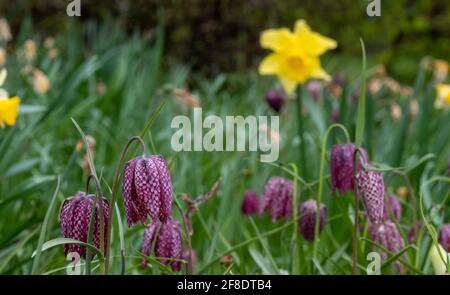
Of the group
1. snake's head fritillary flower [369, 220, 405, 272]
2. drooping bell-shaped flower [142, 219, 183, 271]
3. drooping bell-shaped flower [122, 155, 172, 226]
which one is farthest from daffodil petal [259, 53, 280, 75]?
drooping bell-shaped flower [122, 155, 172, 226]

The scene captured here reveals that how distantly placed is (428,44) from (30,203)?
5.19 m

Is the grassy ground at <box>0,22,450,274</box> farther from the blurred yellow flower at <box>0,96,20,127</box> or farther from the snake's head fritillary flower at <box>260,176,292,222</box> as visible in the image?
the blurred yellow flower at <box>0,96,20,127</box>

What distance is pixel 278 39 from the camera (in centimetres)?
213

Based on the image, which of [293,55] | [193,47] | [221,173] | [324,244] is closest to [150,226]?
[324,244]

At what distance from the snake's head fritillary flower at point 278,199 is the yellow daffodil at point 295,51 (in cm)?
64

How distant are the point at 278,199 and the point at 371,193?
1.12ft

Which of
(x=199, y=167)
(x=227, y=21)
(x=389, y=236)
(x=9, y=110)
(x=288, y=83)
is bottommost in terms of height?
(x=389, y=236)

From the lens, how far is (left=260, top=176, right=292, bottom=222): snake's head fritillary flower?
138cm

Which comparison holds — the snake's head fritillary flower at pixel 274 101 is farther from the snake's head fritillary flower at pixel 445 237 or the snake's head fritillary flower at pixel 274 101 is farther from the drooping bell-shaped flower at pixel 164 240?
the drooping bell-shaped flower at pixel 164 240

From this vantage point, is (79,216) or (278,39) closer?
(79,216)

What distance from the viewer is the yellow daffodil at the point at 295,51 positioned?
2.08 metres

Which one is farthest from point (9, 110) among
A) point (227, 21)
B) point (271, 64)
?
point (227, 21)

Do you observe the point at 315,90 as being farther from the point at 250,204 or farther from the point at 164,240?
the point at 164,240

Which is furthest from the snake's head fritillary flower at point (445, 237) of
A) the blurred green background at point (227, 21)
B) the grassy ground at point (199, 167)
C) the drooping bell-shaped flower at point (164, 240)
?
the blurred green background at point (227, 21)
